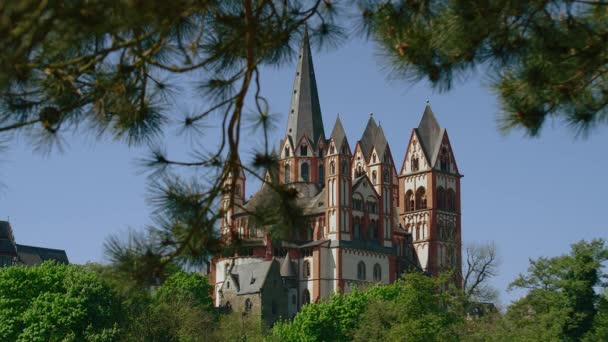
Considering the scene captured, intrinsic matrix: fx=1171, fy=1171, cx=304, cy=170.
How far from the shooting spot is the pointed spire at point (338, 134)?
85.9m

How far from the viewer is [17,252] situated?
9238cm

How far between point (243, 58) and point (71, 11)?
3.13 m

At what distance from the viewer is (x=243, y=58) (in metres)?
10.7

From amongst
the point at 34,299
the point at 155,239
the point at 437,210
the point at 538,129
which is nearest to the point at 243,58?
the point at 155,239

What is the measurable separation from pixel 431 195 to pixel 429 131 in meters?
5.85

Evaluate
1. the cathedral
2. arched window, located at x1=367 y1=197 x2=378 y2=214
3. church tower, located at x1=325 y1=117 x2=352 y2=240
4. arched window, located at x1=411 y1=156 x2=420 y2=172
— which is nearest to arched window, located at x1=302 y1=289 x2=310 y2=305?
the cathedral

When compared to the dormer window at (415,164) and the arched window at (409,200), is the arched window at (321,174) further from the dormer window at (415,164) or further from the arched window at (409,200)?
the dormer window at (415,164)

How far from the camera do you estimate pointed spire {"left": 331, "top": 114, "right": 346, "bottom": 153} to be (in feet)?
282

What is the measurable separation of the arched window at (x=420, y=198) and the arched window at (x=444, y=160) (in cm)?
242

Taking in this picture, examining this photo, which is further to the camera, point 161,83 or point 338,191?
point 338,191

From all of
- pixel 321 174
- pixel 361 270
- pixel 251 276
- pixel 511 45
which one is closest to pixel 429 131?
pixel 321 174

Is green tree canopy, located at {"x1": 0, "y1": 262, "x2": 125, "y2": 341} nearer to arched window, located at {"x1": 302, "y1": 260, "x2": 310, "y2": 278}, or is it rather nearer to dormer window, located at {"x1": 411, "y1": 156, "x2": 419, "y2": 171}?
arched window, located at {"x1": 302, "y1": 260, "x2": 310, "y2": 278}

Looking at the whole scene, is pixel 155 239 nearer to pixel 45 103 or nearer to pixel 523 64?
pixel 45 103

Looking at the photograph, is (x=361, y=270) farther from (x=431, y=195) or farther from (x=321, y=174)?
(x=431, y=195)
